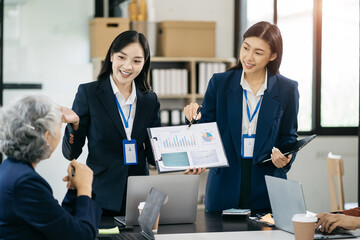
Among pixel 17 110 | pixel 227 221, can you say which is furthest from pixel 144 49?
pixel 17 110

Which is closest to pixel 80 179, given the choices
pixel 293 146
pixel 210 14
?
pixel 293 146

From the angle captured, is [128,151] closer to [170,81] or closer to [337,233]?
[337,233]

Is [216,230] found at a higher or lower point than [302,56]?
lower

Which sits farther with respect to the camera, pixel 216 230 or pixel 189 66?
pixel 189 66

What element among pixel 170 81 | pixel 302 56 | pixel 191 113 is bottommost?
pixel 191 113

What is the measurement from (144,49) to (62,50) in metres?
2.74

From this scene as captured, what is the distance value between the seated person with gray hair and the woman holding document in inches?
40.5

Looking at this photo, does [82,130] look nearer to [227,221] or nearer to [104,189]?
[104,189]

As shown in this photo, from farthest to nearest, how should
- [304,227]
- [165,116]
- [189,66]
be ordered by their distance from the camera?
[189,66]
[165,116]
[304,227]

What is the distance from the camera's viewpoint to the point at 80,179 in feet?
6.75

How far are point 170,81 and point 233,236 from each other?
3.33 m

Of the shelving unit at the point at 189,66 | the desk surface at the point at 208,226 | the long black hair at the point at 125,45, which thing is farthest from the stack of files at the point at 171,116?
the desk surface at the point at 208,226

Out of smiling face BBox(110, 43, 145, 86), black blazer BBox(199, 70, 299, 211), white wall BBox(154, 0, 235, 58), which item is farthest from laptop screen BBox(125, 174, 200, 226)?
white wall BBox(154, 0, 235, 58)

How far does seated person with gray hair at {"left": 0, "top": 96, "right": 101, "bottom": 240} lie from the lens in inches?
70.8
